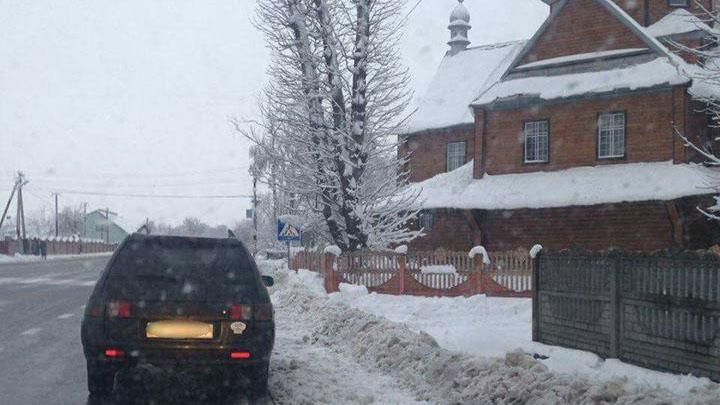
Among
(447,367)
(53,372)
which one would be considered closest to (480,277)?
(447,367)

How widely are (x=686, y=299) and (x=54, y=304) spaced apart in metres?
15.2

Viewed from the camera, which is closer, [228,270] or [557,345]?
[228,270]

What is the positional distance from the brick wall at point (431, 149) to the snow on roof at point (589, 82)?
4.24m

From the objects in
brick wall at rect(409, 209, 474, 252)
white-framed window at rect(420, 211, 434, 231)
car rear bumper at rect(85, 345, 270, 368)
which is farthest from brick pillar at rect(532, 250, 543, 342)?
white-framed window at rect(420, 211, 434, 231)

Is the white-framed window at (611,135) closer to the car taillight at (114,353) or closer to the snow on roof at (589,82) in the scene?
the snow on roof at (589,82)

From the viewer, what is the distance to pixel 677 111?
890 inches

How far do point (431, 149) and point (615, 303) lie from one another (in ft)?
79.3

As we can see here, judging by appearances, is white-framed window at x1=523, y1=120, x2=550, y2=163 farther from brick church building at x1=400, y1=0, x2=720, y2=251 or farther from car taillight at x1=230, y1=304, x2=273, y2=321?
car taillight at x1=230, y1=304, x2=273, y2=321

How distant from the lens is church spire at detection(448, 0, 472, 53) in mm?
38375

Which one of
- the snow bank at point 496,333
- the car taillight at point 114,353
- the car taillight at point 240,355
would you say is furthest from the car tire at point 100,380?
the snow bank at point 496,333

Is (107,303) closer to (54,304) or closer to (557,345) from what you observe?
(557,345)

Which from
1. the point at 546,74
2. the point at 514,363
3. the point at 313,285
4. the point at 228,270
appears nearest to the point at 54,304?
the point at 313,285

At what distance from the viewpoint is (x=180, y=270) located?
7441 mm

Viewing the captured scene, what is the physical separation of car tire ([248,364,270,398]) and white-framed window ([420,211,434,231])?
21095 mm
